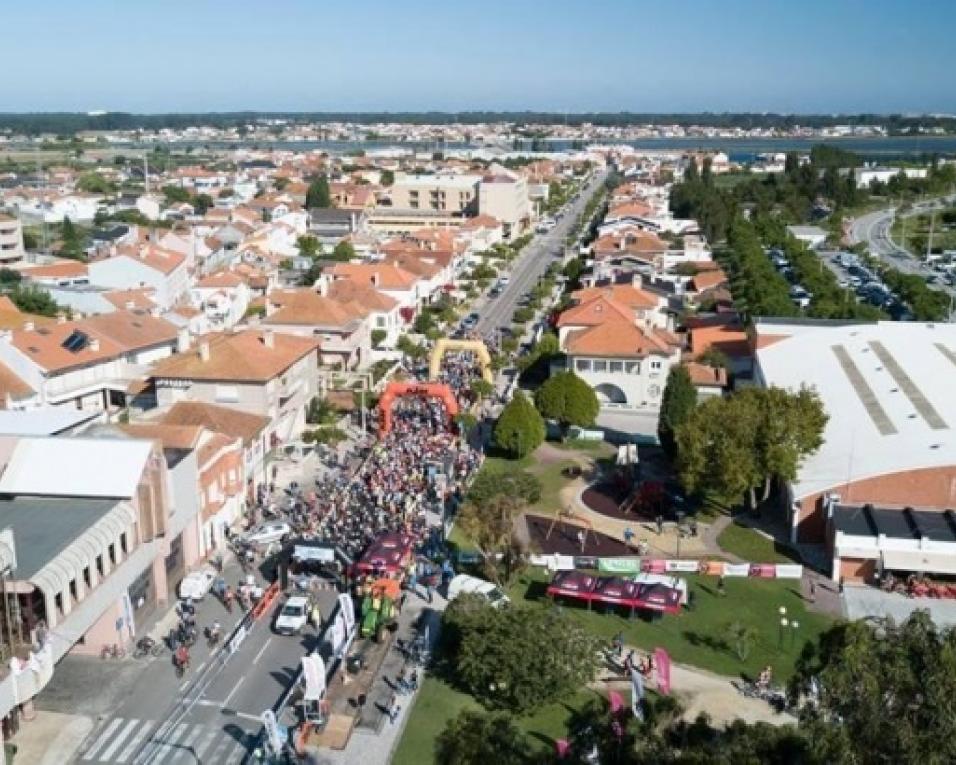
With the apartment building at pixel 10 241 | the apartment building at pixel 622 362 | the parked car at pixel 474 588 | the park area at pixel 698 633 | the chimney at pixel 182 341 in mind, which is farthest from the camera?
the apartment building at pixel 10 241

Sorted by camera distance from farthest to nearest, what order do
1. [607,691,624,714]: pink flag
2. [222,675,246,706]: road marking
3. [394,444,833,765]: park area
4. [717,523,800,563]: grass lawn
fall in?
[717,523,800,563]: grass lawn, [222,675,246,706]: road marking, [394,444,833,765]: park area, [607,691,624,714]: pink flag

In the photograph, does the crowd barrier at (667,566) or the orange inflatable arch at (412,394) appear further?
the orange inflatable arch at (412,394)

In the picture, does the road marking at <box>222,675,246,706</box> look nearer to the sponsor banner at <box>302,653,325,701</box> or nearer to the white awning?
the sponsor banner at <box>302,653,325,701</box>

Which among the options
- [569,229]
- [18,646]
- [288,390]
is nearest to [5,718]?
[18,646]

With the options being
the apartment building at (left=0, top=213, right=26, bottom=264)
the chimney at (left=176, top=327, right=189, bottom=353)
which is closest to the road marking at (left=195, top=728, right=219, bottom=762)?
the chimney at (left=176, top=327, right=189, bottom=353)

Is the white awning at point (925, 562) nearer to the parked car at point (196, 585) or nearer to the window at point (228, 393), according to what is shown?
the parked car at point (196, 585)

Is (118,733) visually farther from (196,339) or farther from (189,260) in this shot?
(189,260)

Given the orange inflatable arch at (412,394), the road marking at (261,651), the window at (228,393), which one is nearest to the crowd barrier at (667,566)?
the road marking at (261,651)
